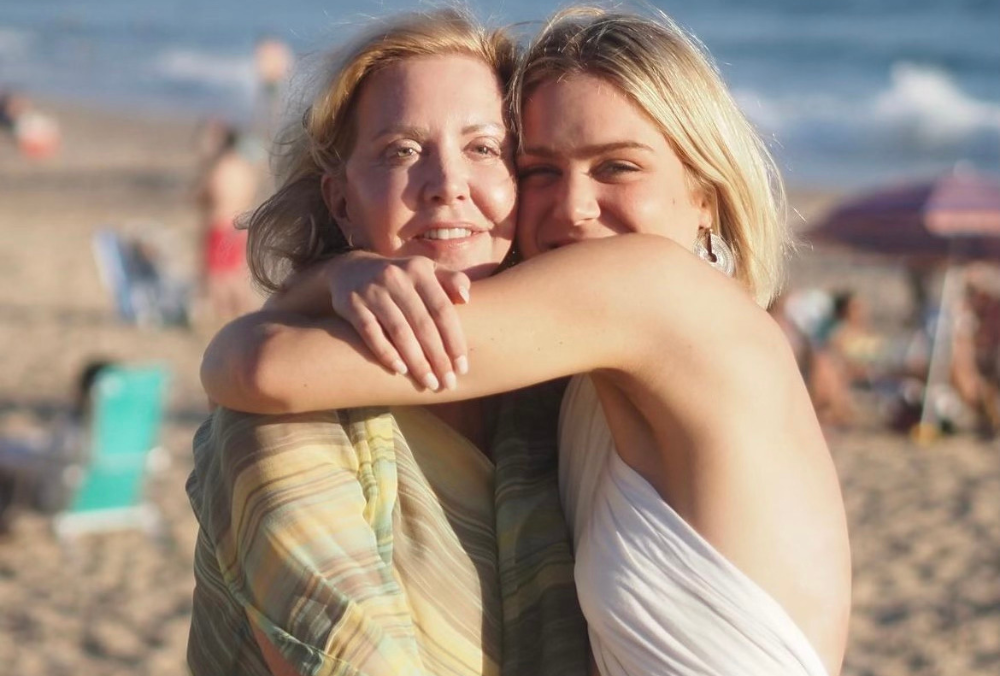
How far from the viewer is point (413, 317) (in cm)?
166

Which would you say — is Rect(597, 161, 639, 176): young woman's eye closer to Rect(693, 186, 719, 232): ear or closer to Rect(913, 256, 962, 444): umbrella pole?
Rect(693, 186, 719, 232): ear

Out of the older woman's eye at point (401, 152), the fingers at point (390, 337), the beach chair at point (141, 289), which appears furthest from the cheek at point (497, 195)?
the beach chair at point (141, 289)

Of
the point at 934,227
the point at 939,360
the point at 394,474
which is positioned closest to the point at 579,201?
the point at 394,474

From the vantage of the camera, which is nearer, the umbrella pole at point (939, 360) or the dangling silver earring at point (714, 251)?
the dangling silver earring at point (714, 251)

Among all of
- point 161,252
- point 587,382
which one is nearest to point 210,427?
point 587,382

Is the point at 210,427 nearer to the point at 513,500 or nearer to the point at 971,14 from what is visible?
the point at 513,500

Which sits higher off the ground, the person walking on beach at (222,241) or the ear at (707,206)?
the ear at (707,206)

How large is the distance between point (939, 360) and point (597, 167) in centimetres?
897

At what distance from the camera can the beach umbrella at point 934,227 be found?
10.2 meters

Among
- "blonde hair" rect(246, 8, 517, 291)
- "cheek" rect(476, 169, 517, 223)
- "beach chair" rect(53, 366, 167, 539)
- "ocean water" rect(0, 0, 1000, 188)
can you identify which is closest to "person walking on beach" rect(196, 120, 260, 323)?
"beach chair" rect(53, 366, 167, 539)

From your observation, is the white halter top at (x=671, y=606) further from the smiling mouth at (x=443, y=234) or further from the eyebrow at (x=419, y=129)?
the eyebrow at (x=419, y=129)

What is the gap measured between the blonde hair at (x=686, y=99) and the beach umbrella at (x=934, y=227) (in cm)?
824

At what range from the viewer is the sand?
5.93 metres

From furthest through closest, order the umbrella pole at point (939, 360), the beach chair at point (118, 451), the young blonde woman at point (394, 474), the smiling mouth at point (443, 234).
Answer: the umbrella pole at point (939, 360) < the beach chair at point (118, 451) < the smiling mouth at point (443, 234) < the young blonde woman at point (394, 474)
